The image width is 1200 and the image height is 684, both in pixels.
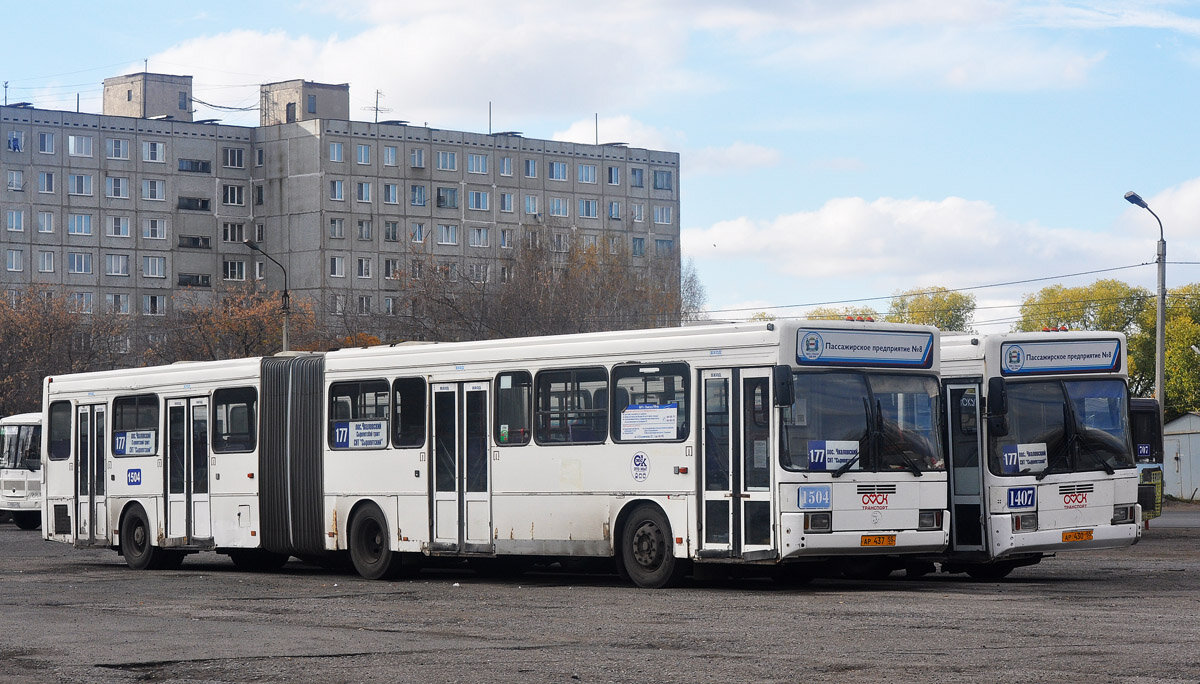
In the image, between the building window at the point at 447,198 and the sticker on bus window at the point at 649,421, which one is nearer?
the sticker on bus window at the point at 649,421

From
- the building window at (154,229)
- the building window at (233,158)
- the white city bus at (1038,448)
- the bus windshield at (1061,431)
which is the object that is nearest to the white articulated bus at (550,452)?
the white city bus at (1038,448)

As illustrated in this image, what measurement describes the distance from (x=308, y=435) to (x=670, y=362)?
6.43 metres

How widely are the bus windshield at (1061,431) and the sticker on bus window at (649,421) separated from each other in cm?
351

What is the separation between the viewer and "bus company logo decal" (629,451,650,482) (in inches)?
731

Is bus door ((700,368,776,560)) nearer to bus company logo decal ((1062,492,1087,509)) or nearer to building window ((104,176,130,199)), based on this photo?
bus company logo decal ((1062,492,1087,509))

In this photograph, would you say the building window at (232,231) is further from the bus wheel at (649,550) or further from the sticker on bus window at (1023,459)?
A: the sticker on bus window at (1023,459)

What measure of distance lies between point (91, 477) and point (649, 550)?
11.3m

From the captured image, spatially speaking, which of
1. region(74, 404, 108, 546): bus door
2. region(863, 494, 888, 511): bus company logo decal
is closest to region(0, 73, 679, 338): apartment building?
region(74, 404, 108, 546): bus door

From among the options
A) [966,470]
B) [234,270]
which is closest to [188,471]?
[966,470]

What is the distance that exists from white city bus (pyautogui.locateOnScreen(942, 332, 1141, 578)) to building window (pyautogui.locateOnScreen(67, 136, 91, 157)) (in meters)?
98.6

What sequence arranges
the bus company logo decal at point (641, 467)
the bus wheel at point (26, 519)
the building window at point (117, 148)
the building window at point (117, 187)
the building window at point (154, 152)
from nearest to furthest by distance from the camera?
the bus company logo decal at point (641, 467), the bus wheel at point (26, 519), the building window at point (117, 148), the building window at point (117, 187), the building window at point (154, 152)

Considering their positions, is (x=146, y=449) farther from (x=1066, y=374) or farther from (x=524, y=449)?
(x=1066, y=374)

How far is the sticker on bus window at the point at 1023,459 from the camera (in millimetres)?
18984

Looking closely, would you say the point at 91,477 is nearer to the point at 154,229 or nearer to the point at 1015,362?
the point at 1015,362
